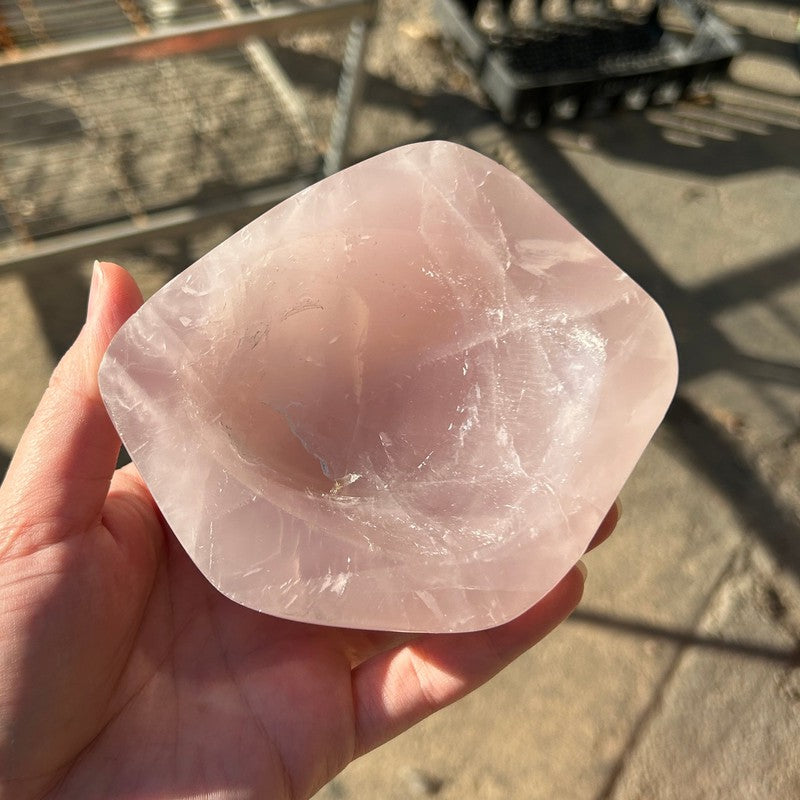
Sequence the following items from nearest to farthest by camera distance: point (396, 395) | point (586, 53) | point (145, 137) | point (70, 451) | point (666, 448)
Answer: point (70, 451) < point (396, 395) < point (666, 448) < point (145, 137) < point (586, 53)

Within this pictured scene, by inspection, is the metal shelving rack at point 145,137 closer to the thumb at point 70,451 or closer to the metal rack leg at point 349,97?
the metal rack leg at point 349,97

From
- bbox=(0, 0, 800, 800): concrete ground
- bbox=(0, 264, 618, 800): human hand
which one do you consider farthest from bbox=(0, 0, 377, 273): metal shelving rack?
bbox=(0, 264, 618, 800): human hand

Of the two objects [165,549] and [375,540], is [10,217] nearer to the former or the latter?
[165,549]

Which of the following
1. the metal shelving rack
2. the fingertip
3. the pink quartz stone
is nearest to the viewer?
the pink quartz stone

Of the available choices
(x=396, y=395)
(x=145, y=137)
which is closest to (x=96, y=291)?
(x=396, y=395)

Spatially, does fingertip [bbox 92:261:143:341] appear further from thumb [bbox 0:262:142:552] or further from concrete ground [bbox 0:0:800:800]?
concrete ground [bbox 0:0:800:800]

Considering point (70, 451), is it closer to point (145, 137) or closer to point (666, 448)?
point (666, 448)
